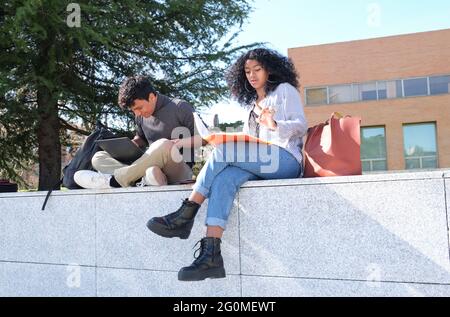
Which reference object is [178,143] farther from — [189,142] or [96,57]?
[96,57]

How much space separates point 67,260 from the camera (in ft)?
13.2

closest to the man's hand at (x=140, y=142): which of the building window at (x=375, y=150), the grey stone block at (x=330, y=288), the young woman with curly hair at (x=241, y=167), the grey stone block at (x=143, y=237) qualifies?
the grey stone block at (x=143, y=237)

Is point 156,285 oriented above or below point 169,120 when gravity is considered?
below

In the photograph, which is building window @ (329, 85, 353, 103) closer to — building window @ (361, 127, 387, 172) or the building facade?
the building facade

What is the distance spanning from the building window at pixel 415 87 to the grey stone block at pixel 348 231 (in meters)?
18.8

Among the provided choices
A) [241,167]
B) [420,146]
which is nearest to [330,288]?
[241,167]

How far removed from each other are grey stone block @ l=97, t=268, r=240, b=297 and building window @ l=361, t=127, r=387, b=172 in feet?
58.2

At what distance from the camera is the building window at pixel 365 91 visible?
20750 millimetres

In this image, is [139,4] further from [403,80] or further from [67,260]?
[403,80]

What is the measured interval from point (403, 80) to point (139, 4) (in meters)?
16.3

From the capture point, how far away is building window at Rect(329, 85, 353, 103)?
69.1ft

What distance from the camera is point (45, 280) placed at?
4.14 m

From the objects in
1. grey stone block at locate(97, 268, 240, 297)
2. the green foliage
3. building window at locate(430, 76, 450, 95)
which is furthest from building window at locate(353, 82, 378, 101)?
grey stone block at locate(97, 268, 240, 297)

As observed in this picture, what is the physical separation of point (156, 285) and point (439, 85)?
19.2 m
